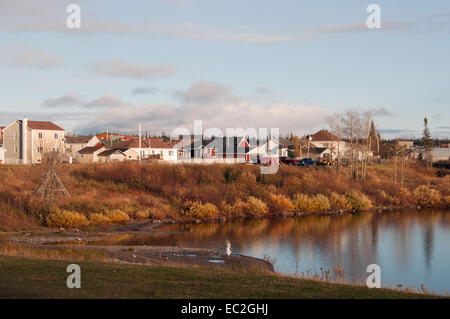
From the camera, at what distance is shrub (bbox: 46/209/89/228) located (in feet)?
138

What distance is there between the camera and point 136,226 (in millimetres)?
45469

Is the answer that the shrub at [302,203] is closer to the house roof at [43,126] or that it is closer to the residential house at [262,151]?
the residential house at [262,151]

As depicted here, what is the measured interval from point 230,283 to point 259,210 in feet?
122

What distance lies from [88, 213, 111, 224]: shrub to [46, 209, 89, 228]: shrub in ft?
2.91

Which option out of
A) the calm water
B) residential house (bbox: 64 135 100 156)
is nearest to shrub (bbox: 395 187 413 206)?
the calm water

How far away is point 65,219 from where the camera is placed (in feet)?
140

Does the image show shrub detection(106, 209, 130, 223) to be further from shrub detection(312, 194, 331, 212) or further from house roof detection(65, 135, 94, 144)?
house roof detection(65, 135, 94, 144)

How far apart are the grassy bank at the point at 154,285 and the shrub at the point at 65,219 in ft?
74.5

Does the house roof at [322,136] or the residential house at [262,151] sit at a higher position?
the house roof at [322,136]

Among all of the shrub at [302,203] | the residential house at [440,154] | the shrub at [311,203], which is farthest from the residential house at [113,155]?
the residential house at [440,154]

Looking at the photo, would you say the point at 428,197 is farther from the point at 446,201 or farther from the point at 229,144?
the point at 229,144

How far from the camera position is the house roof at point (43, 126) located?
270ft

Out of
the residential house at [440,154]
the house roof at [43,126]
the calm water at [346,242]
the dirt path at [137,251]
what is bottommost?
the calm water at [346,242]
